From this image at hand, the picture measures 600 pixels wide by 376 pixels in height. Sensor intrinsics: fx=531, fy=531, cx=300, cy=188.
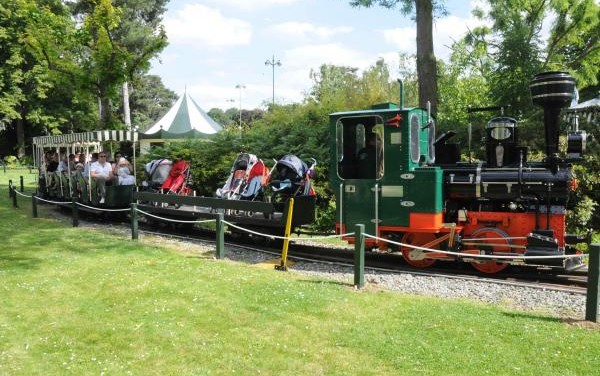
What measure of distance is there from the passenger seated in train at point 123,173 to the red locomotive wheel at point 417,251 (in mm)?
8380

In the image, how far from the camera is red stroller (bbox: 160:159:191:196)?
13.6 m

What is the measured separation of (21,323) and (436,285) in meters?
5.26

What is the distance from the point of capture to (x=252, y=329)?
552cm

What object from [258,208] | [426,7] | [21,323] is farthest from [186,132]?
[21,323]

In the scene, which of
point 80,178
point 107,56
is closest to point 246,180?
point 80,178

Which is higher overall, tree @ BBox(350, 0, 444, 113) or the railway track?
tree @ BBox(350, 0, 444, 113)

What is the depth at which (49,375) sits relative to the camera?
4.57 meters

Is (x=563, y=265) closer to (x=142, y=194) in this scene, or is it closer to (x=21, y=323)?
(x=21, y=323)

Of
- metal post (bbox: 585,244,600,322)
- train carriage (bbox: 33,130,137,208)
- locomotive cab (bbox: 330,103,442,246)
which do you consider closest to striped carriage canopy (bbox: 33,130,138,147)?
train carriage (bbox: 33,130,137,208)

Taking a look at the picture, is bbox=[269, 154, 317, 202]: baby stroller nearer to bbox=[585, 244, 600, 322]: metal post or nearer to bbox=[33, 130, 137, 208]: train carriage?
bbox=[33, 130, 137, 208]: train carriage

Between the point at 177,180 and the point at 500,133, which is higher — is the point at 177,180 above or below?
below

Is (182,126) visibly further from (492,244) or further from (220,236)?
(492,244)

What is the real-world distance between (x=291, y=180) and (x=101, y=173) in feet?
20.5

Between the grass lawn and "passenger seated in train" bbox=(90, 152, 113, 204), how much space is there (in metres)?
6.01
